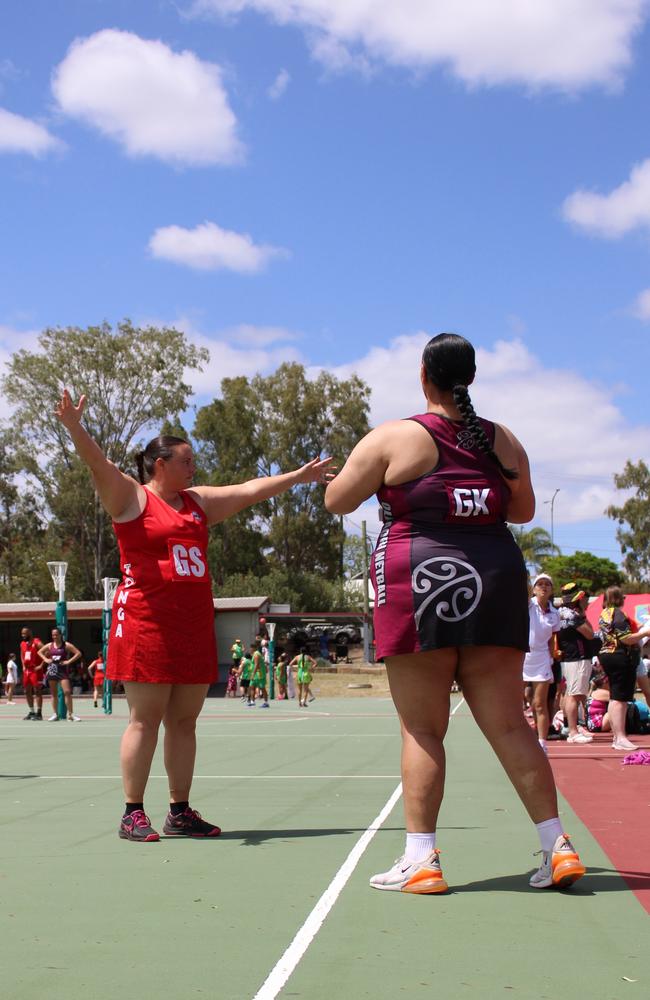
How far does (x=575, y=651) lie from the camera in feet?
46.1

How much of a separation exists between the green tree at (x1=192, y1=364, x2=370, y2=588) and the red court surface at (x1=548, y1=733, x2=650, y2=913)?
51.2m

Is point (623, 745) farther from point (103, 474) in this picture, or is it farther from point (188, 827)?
point (103, 474)

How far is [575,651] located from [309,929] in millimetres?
10886

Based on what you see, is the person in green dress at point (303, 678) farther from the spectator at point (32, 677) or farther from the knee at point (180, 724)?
the knee at point (180, 724)

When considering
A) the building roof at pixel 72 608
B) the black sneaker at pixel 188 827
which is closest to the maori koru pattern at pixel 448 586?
the black sneaker at pixel 188 827

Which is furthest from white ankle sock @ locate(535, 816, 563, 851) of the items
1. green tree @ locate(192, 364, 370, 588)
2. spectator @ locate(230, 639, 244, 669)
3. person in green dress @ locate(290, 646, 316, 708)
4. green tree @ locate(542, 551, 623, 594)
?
green tree @ locate(542, 551, 623, 594)

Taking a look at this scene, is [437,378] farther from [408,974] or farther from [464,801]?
[464,801]

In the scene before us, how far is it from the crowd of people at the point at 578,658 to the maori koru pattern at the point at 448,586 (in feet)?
21.8

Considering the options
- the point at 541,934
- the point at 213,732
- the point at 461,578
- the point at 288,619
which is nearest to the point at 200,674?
the point at 461,578

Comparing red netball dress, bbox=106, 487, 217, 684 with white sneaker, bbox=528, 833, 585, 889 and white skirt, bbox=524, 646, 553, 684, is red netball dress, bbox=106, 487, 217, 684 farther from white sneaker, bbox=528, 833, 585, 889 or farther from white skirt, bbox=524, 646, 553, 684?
white skirt, bbox=524, 646, 553, 684

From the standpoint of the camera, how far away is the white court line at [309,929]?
3014 millimetres

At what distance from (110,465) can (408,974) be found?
3132 mm

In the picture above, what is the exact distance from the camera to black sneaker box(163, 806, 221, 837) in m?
5.77

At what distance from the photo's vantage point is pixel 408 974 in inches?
123
